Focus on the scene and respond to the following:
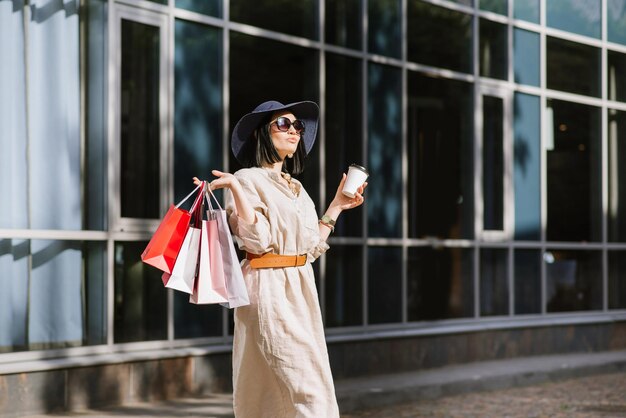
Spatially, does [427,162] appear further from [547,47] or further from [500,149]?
[547,47]

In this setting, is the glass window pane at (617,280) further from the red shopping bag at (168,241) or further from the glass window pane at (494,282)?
the red shopping bag at (168,241)

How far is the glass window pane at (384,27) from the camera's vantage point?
40.0ft

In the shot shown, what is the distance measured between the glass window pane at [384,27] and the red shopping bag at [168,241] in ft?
23.4

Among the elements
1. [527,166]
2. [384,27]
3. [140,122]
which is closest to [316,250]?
[140,122]

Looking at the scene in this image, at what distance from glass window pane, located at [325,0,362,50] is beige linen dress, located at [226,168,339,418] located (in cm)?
634

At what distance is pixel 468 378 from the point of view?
11.2 meters

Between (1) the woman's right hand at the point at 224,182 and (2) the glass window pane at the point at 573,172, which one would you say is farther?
(2) the glass window pane at the point at 573,172

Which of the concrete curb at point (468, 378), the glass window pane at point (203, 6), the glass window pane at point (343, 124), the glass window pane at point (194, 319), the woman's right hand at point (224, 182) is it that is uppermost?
the glass window pane at point (203, 6)

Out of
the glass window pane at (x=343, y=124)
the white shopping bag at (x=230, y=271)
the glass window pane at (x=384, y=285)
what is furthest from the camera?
the glass window pane at (x=384, y=285)

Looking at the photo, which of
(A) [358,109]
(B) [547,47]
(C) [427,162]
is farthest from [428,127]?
(B) [547,47]

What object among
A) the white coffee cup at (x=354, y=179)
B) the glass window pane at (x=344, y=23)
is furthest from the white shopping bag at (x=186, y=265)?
the glass window pane at (x=344, y=23)

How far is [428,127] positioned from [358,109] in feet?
3.94

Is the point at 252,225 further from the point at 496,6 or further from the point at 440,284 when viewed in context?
the point at 496,6

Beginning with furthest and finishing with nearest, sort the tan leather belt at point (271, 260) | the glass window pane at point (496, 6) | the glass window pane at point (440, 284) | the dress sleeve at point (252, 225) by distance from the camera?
1. the glass window pane at point (496, 6)
2. the glass window pane at point (440, 284)
3. the tan leather belt at point (271, 260)
4. the dress sleeve at point (252, 225)
